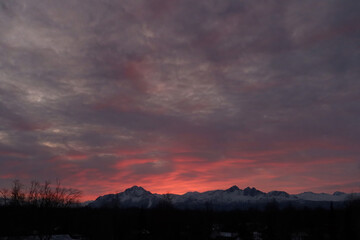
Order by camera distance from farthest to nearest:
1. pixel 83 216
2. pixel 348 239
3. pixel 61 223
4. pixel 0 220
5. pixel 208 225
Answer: pixel 83 216
pixel 208 225
pixel 61 223
pixel 348 239
pixel 0 220

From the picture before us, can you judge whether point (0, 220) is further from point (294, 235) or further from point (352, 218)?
point (352, 218)

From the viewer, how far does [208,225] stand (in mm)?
122812

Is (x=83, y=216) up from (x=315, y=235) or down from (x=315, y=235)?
up

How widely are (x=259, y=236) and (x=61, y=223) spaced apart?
6609 cm

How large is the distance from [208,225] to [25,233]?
63124 millimetres

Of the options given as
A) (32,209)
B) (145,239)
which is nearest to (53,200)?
(32,209)

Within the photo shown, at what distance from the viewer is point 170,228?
119 meters

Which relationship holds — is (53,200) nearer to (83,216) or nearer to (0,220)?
(0,220)

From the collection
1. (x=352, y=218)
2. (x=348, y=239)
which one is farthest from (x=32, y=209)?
(x=352, y=218)

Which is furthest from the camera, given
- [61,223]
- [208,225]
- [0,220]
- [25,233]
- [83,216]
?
[83,216]

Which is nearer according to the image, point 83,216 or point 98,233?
point 98,233

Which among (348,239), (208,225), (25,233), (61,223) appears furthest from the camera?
(208,225)

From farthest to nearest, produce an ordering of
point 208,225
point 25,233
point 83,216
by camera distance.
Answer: point 83,216, point 208,225, point 25,233

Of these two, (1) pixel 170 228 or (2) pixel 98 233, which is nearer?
(2) pixel 98 233
